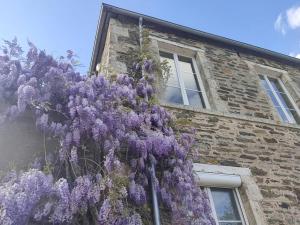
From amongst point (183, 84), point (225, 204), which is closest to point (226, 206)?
point (225, 204)

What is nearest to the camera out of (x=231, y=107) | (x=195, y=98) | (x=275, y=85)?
(x=231, y=107)

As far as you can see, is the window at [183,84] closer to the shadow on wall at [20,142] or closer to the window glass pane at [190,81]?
the window glass pane at [190,81]

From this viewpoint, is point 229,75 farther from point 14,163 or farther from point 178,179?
point 14,163

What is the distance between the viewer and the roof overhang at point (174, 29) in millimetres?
6336

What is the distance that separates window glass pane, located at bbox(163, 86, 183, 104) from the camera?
5.49 metres

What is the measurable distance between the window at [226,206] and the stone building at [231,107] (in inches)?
0.6

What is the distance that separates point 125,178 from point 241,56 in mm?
5021

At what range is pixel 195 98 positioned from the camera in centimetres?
587

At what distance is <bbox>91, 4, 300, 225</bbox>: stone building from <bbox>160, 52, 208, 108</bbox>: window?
0.02 m

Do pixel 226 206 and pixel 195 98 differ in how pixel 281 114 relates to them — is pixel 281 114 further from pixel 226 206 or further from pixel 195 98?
pixel 226 206

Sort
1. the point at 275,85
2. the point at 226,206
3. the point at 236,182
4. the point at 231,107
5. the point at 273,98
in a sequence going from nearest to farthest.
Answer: the point at 226,206 < the point at 236,182 < the point at 231,107 < the point at 273,98 < the point at 275,85

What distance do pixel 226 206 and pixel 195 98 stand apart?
2.18 metres

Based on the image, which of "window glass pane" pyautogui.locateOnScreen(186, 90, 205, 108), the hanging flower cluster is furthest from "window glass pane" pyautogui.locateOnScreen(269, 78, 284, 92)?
the hanging flower cluster

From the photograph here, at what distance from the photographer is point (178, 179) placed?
12.6 ft
